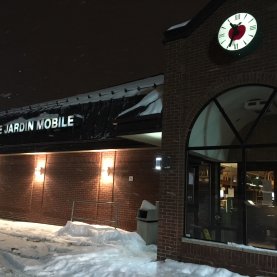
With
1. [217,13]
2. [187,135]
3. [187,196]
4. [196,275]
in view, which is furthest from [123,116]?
[196,275]

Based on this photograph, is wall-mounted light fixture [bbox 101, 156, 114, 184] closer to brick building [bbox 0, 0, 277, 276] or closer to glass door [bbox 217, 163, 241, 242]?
brick building [bbox 0, 0, 277, 276]

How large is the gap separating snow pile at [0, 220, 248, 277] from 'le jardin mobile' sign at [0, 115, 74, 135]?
423 cm

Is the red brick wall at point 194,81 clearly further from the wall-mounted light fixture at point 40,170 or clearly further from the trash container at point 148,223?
the wall-mounted light fixture at point 40,170

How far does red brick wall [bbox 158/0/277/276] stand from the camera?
835 cm

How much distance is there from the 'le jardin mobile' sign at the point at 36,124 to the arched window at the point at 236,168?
7054 millimetres

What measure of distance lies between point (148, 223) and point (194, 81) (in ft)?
16.7

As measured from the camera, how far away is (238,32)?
864 cm

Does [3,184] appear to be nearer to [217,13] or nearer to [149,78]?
[149,78]

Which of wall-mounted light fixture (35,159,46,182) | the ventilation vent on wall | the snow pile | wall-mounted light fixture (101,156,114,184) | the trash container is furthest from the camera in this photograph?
wall-mounted light fixture (35,159,46,182)

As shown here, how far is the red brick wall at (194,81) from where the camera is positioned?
27.4 ft

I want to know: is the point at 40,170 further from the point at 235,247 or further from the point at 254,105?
the point at 235,247

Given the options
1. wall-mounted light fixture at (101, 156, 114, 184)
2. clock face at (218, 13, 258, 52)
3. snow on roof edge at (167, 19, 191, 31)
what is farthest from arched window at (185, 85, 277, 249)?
wall-mounted light fixture at (101, 156, 114, 184)

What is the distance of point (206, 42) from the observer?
9.34 meters

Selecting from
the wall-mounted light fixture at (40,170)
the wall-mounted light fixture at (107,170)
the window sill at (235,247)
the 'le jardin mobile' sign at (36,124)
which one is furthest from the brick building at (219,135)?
the wall-mounted light fixture at (40,170)
